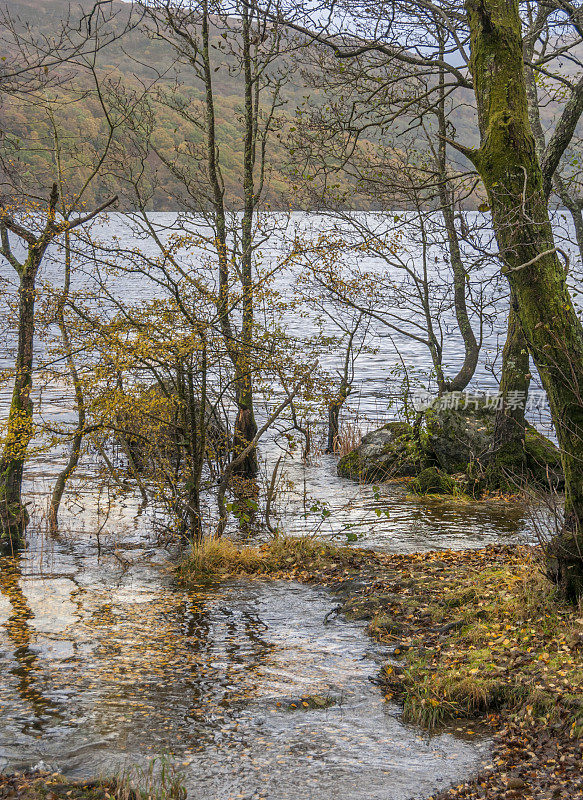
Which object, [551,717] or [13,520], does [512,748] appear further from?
[13,520]

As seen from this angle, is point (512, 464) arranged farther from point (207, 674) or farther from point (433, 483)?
point (207, 674)

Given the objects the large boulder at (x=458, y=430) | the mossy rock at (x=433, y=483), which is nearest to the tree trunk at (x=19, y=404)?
the mossy rock at (x=433, y=483)

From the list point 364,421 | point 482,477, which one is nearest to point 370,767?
point 482,477

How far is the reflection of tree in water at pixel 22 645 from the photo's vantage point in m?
6.09

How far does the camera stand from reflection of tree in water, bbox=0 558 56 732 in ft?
20.0

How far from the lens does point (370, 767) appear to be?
5.04m

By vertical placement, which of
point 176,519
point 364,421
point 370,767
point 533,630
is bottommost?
point 370,767

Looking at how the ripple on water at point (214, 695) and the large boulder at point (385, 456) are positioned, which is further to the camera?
the large boulder at point (385, 456)

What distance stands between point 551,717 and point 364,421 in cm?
1657

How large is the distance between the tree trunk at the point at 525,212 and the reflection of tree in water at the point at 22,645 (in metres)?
4.94

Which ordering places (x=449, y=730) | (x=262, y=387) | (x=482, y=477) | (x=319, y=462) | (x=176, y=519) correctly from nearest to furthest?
(x=449, y=730), (x=176, y=519), (x=262, y=387), (x=482, y=477), (x=319, y=462)

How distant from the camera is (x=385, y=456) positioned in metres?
16.2

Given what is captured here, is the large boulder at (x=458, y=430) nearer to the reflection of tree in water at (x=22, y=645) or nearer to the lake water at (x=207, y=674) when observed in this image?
the lake water at (x=207, y=674)

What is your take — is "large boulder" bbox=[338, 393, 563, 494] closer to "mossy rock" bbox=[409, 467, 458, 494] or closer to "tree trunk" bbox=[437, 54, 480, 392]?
"mossy rock" bbox=[409, 467, 458, 494]
